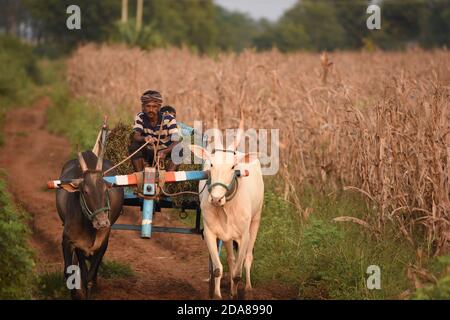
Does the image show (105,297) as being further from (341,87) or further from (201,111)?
(201,111)

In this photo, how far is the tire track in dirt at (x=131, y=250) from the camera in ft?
25.5

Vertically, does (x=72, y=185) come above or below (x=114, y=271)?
above

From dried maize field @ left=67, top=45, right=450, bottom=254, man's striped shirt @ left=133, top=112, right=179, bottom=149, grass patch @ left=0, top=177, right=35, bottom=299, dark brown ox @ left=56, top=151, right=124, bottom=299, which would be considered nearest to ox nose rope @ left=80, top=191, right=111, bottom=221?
dark brown ox @ left=56, top=151, right=124, bottom=299

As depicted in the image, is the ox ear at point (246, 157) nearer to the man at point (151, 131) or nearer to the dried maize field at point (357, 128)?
the man at point (151, 131)

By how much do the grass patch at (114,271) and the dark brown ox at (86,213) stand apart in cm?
76

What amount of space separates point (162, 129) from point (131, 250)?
238cm

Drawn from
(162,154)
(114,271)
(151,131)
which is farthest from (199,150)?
(114,271)

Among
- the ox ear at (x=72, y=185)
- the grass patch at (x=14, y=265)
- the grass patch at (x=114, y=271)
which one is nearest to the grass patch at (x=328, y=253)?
the grass patch at (x=114, y=271)

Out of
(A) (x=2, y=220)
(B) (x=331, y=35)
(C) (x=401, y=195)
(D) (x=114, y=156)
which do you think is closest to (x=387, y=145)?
(C) (x=401, y=195)

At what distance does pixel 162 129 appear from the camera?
8055 millimetres

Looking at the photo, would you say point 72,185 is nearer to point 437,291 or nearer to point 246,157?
point 246,157

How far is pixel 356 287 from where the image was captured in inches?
289

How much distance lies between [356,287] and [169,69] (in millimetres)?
12379

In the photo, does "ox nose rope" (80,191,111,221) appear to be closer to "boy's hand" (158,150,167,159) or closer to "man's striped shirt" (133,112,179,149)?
"boy's hand" (158,150,167,159)
